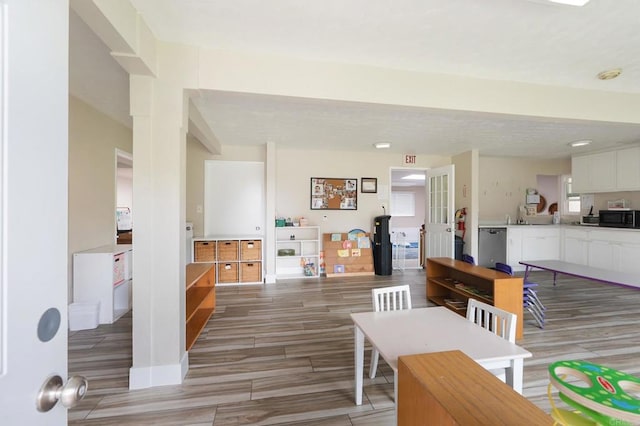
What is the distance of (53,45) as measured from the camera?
61 centimetres

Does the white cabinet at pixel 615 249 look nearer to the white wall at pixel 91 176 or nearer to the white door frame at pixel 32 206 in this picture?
the white door frame at pixel 32 206

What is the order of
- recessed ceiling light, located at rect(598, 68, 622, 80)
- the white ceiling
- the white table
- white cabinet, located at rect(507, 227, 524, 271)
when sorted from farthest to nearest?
white cabinet, located at rect(507, 227, 524, 271) < recessed ceiling light, located at rect(598, 68, 622, 80) < the white ceiling < the white table

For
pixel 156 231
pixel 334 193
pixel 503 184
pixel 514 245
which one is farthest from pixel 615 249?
pixel 156 231

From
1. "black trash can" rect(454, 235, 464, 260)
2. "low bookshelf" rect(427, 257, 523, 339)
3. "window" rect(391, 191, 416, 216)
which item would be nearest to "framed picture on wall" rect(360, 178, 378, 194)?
"black trash can" rect(454, 235, 464, 260)

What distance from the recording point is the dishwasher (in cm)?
556

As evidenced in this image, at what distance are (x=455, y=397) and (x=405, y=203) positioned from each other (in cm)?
1036

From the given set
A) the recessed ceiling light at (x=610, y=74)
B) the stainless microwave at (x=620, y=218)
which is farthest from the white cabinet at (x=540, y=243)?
the recessed ceiling light at (x=610, y=74)

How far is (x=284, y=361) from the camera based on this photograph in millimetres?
2354

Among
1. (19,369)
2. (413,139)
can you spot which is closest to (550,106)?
(413,139)

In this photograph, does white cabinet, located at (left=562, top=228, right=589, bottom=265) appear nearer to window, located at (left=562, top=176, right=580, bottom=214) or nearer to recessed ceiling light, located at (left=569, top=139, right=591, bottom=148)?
window, located at (left=562, top=176, right=580, bottom=214)

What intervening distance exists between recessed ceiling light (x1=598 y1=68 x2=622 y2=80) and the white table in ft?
8.31

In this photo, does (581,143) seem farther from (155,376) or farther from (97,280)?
(97,280)

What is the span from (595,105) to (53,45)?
3.95 meters

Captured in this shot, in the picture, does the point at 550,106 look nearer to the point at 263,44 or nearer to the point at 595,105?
the point at 595,105
